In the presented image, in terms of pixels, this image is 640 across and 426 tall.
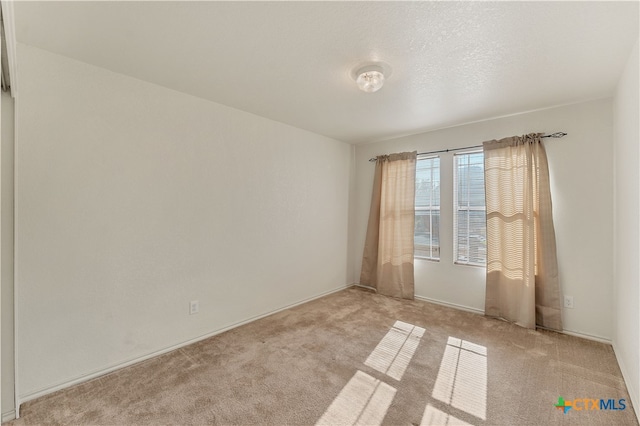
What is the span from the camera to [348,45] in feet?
6.04

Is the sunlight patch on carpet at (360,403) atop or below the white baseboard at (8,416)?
below

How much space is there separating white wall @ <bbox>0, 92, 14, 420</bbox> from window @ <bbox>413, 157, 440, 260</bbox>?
3.86m

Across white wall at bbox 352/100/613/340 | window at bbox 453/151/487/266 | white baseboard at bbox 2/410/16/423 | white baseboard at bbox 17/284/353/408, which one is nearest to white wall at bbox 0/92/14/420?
white baseboard at bbox 2/410/16/423

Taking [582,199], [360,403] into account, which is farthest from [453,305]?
[360,403]

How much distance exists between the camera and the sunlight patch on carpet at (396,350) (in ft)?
7.26

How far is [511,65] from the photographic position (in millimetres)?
2070

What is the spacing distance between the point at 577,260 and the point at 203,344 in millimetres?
3663

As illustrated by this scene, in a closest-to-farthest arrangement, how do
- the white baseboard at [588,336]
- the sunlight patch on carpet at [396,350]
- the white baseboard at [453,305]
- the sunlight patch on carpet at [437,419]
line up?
the sunlight patch on carpet at [437,419] → the sunlight patch on carpet at [396,350] → the white baseboard at [588,336] → the white baseboard at [453,305]

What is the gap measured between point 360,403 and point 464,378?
838 millimetres

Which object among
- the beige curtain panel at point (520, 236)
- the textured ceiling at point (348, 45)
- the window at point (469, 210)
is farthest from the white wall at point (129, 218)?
the beige curtain panel at point (520, 236)

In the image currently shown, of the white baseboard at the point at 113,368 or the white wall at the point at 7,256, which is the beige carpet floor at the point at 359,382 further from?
the white wall at the point at 7,256

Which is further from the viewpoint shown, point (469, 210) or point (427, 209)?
point (427, 209)

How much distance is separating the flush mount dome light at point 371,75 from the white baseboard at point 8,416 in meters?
3.05

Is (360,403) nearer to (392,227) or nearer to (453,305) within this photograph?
(453,305)
